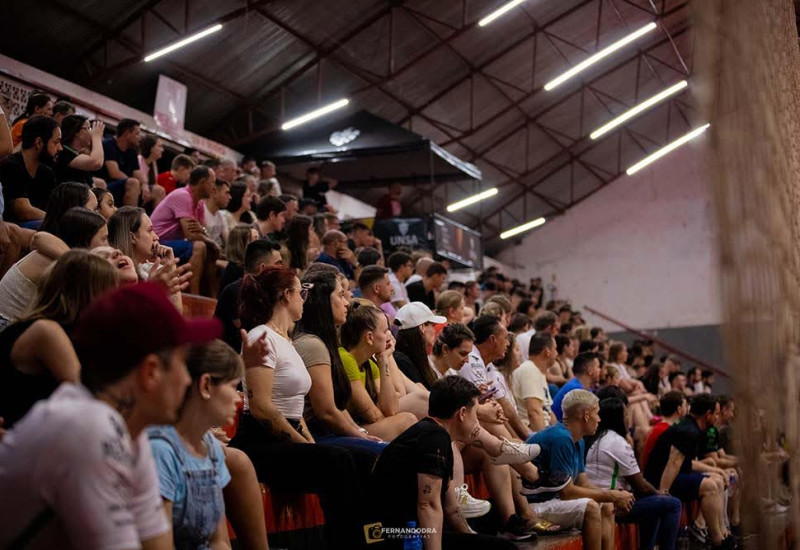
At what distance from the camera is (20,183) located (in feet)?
18.4

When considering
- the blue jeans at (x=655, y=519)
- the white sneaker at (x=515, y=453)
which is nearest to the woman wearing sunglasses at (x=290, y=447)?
the white sneaker at (x=515, y=453)

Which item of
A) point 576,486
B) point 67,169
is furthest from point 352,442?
point 67,169

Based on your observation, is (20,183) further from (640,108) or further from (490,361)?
(640,108)

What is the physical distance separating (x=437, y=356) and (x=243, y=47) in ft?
28.7

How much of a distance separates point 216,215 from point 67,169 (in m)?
1.53

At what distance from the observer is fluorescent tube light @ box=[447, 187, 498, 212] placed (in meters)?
19.7

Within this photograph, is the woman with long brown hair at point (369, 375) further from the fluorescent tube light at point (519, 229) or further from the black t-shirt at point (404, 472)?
the fluorescent tube light at point (519, 229)

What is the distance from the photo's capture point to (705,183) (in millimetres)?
1871

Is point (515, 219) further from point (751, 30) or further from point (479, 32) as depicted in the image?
point (751, 30)

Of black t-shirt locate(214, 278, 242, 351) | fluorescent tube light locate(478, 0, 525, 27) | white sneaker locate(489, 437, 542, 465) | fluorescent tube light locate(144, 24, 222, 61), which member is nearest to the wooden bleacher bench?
black t-shirt locate(214, 278, 242, 351)

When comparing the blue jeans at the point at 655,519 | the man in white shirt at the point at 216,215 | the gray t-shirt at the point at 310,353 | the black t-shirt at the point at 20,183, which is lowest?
the blue jeans at the point at 655,519

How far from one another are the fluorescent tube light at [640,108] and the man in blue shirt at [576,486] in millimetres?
14403

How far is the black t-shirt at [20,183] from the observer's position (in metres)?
5.54

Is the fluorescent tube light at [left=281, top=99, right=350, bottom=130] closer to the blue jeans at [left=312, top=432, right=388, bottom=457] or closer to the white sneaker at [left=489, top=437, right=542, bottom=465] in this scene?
the white sneaker at [left=489, top=437, right=542, bottom=465]
